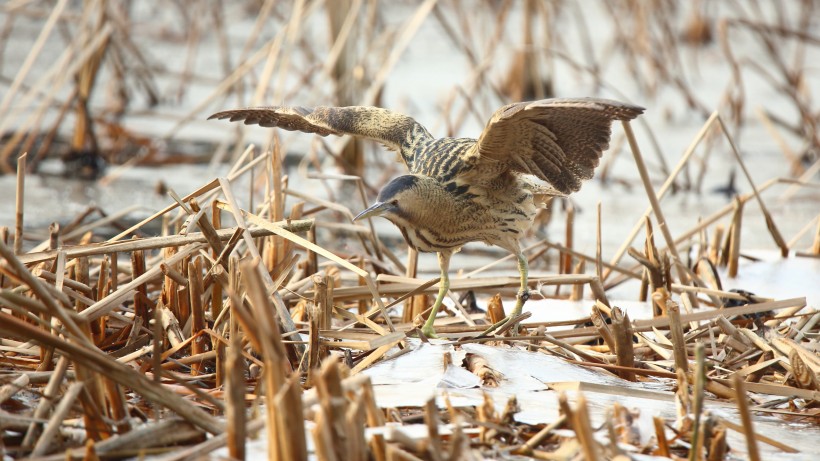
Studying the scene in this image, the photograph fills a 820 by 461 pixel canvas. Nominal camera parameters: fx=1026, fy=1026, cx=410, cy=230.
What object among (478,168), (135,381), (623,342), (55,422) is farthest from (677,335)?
(55,422)

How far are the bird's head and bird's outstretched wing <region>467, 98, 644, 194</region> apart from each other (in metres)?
0.27

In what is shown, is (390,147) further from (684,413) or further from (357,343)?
(684,413)

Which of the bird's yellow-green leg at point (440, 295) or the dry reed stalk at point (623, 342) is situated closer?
the dry reed stalk at point (623, 342)

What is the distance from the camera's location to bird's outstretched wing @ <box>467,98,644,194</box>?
3229mm

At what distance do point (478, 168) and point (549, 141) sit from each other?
0.29 m

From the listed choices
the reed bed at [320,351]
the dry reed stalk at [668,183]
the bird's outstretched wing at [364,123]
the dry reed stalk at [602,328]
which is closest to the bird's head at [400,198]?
the reed bed at [320,351]

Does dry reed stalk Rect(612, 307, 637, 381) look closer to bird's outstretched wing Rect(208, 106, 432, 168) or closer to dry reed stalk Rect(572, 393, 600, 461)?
dry reed stalk Rect(572, 393, 600, 461)

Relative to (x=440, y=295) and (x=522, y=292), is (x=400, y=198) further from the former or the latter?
(x=522, y=292)

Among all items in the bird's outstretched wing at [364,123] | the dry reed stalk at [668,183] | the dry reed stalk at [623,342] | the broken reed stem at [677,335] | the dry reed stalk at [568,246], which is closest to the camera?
the broken reed stem at [677,335]

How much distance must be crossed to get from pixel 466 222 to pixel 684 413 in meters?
1.41

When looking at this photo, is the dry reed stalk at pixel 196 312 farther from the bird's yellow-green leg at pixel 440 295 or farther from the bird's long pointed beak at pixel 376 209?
the bird's yellow-green leg at pixel 440 295

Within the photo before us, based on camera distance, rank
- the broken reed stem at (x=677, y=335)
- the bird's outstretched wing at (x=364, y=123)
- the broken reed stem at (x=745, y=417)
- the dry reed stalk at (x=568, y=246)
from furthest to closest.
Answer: the dry reed stalk at (x=568, y=246) < the bird's outstretched wing at (x=364, y=123) < the broken reed stem at (x=677, y=335) < the broken reed stem at (x=745, y=417)

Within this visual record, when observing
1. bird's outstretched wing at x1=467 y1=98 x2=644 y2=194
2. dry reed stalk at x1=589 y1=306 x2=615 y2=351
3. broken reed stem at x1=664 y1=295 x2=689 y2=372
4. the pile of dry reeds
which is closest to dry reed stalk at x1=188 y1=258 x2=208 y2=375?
the pile of dry reeds

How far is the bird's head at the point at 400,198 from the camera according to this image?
3184 millimetres
